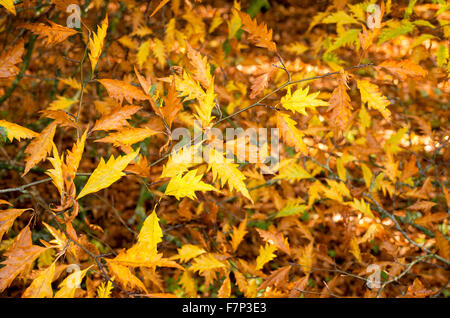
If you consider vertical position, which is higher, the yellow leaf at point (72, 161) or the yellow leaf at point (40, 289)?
the yellow leaf at point (72, 161)

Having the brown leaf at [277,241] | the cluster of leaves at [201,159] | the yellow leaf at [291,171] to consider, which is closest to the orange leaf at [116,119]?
the cluster of leaves at [201,159]

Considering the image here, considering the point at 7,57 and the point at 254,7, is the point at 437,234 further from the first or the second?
the point at 254,7

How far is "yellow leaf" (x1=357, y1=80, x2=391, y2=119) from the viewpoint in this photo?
33.5 inches

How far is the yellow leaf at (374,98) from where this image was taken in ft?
2.79

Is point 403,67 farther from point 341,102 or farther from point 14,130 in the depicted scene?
point 14,130

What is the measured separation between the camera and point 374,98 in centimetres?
86

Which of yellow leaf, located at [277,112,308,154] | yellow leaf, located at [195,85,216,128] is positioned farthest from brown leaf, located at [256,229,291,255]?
yellow leaf, located at [195,85,216,128]

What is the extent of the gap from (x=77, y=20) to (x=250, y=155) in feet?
2.26

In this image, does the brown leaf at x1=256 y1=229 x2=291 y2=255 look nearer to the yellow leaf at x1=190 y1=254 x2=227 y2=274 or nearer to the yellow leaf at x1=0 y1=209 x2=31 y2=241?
the yellow leaf at x1=190 y1=254 x2=227 y2=274

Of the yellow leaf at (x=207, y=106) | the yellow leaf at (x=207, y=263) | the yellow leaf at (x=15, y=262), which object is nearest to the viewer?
the yellow leaf at (x=15, y=262)

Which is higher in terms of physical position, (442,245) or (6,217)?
(6,217)

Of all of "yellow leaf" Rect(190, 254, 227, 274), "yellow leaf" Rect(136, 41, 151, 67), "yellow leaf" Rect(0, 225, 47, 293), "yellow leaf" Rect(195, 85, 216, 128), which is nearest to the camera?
"yellow leaf" Rect(0, 225, 47, 293)

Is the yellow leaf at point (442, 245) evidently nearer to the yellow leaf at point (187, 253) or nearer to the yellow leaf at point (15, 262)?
the yellow leaf at point (187, 253)

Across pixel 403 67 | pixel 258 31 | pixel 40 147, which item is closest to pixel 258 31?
pixel 258 31
